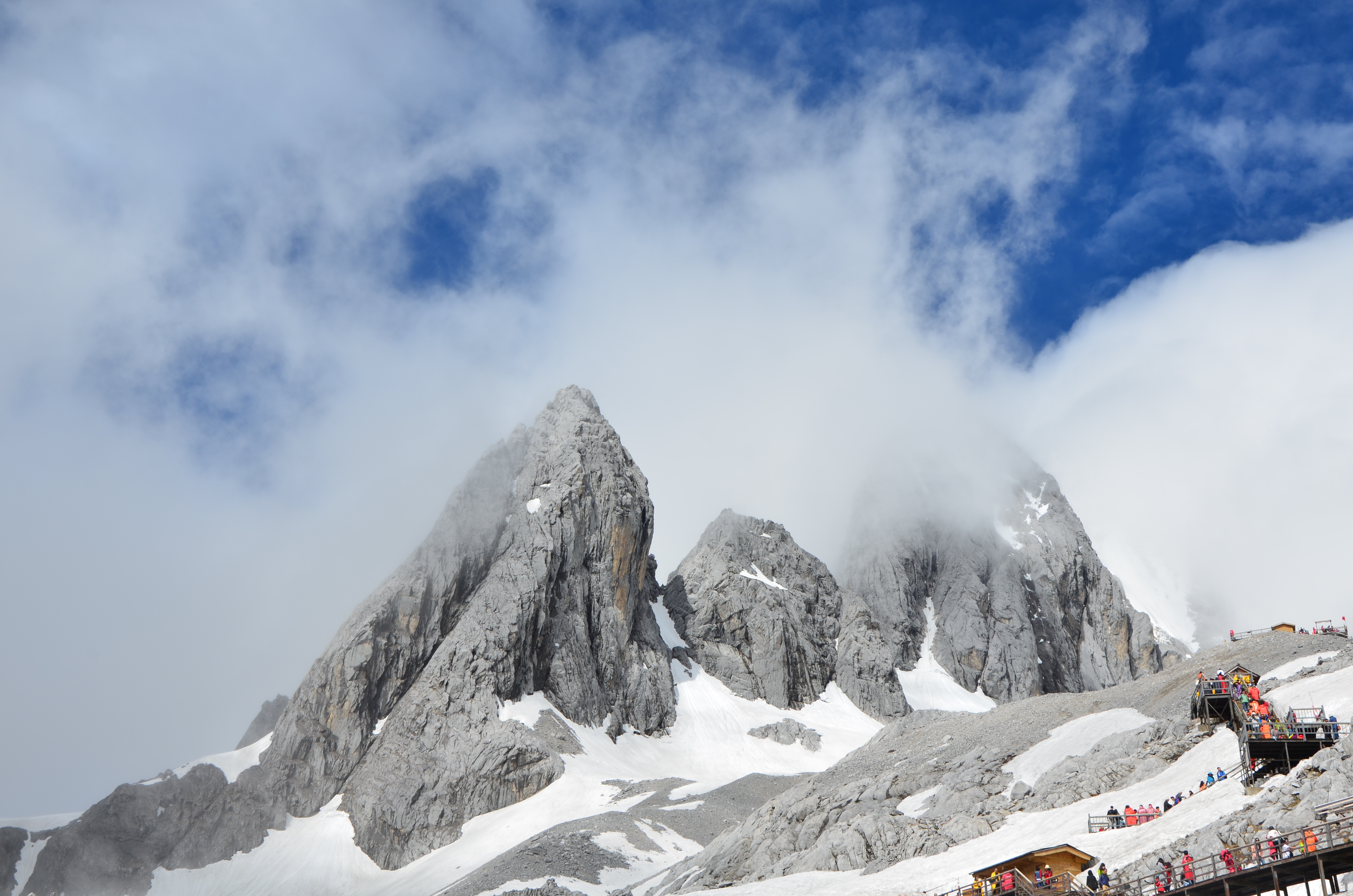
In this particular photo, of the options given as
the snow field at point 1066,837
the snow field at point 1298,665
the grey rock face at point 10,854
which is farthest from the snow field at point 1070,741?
the grey rock face at point 10,854

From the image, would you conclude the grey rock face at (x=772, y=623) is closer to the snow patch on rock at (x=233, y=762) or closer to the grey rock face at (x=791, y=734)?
the grey rock face at (x=791, y=734)

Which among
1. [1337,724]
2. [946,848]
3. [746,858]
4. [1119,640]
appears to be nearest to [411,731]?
[746,858]

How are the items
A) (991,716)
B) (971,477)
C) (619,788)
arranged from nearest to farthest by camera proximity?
(991,716), (619,788), (971,477)

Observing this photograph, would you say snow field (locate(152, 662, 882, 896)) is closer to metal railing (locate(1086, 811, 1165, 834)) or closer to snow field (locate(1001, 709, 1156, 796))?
snow field (locate(1001, 709, 1156, 796))

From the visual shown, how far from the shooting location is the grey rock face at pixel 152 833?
4085 inches

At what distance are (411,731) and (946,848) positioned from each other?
7638 centimetres

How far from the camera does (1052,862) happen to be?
4000 cm

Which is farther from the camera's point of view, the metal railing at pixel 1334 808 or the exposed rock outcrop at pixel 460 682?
the exposed rock outcrop at pixel 460 682

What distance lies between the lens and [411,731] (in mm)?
113562

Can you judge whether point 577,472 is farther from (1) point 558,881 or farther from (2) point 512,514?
(1) point 558,881

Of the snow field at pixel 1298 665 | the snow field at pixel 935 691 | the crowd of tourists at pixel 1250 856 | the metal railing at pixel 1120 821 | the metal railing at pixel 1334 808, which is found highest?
the snow field at pixel 935 691

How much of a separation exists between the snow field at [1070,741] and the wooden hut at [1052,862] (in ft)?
51.5

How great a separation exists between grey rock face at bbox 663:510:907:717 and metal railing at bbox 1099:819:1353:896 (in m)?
105

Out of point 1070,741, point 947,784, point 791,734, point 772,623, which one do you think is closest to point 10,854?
point 791,734
